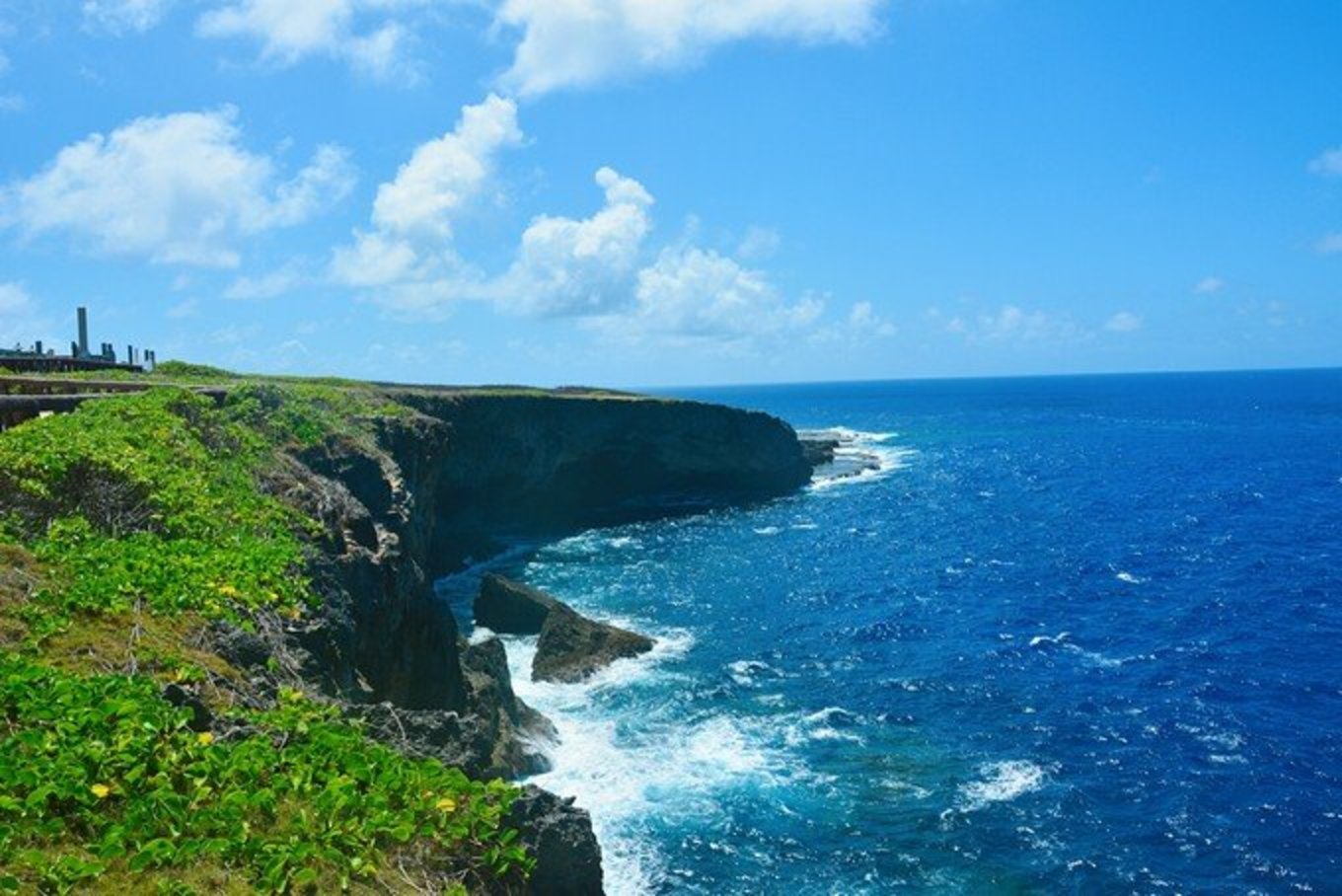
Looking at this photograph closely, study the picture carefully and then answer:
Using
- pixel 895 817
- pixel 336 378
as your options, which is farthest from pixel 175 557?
pixel 336 378

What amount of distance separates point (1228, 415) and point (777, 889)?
598ft

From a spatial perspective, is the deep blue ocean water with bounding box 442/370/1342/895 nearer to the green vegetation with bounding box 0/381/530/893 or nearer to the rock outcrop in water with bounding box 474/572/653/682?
the rock outcrop in water with bounding box 474/572/653/682

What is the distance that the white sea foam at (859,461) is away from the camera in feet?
323

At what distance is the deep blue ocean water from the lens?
24.5 meters

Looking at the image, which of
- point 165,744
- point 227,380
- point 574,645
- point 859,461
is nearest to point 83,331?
point 227,380

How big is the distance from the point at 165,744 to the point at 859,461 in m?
107

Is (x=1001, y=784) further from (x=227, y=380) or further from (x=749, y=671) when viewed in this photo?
(x=227, y=380)

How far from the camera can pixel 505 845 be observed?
9414 mm

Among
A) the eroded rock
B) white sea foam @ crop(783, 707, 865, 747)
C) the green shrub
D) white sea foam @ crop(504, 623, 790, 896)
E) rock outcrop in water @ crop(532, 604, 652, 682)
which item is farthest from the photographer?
rock outcrop in water @ crop(532, 604, 652, 682)

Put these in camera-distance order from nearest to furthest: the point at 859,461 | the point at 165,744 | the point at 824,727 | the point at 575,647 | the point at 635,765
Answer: the point at 165,744 < the point at 635,765 < the point at 824,727 < the point at 575,647 < the point at 859,461

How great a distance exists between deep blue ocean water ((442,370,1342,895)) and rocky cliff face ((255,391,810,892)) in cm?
506

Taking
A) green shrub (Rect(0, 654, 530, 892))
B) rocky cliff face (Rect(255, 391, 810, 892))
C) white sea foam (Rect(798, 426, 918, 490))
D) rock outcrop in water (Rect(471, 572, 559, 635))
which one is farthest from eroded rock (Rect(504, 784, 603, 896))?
white sea foam (Rect(798, 426, 918, 490))

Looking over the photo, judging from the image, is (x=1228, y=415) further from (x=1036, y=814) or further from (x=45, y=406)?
(x=45, y=406)

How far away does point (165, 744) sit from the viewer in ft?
30.3
